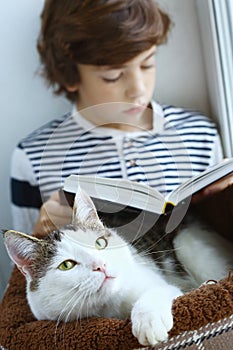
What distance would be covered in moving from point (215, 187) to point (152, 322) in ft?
1.03

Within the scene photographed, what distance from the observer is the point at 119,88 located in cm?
125

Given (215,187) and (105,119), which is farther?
(105,119)

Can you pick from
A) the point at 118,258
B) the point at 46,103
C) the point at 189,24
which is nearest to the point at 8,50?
the point at 46,103

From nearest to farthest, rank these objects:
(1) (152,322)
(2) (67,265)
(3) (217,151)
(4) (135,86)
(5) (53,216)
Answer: (1) (152,322) < (2) (67,265) < (5) (53,216) < (4) (135,86) < (3) (217,151)

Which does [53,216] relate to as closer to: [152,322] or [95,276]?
[95,276]

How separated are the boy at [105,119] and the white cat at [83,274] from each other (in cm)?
22

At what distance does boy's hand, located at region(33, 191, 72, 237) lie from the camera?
3.24 ft

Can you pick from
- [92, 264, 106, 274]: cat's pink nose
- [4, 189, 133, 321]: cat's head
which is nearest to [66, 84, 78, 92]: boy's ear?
[4, 189, 133, 321]: cat's head

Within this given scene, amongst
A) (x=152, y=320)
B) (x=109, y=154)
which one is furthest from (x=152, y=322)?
(x=109, y=154)

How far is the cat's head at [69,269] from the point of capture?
82 cm

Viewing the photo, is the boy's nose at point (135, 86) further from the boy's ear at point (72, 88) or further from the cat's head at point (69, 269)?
the cat's head at point (69, 269)

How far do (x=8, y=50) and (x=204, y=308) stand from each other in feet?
3.11

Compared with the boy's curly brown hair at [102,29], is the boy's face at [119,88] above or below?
below

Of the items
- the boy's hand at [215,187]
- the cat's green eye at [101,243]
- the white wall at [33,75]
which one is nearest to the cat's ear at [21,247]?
the cat's green eye at [101,243]
